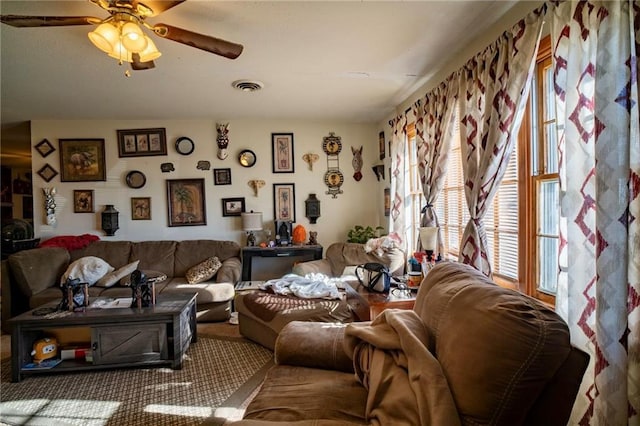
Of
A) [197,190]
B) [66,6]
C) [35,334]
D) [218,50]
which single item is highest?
[66,6]

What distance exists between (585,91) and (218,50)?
195cm

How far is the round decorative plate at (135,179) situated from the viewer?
174 inches

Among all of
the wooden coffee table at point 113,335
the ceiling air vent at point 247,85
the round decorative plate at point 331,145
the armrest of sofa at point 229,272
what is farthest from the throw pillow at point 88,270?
the round decorative plate at point 331,145

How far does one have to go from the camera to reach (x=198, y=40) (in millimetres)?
1904

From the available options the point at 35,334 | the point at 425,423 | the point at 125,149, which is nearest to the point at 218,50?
the point at 425,423

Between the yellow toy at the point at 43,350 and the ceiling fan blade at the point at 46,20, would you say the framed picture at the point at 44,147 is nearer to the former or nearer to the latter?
the yellow toy at the point at 43,350

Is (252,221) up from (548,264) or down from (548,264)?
up

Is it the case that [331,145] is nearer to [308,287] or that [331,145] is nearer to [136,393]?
[308,287]

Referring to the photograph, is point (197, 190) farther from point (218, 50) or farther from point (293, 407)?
point (293, 407)

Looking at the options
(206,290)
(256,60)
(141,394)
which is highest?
(256,60)

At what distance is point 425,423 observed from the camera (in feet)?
3.06

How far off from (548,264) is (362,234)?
2.64 metres

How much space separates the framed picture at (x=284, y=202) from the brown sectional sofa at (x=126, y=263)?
78 cm


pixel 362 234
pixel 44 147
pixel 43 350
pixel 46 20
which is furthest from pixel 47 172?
pixel 362 234
